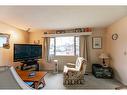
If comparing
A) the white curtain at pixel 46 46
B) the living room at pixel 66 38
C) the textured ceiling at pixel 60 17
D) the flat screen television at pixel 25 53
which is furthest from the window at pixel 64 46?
the flat screen television at pixel 25 53

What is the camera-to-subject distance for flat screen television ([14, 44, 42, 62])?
2717 mm

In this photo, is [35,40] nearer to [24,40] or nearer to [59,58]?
[24,40]

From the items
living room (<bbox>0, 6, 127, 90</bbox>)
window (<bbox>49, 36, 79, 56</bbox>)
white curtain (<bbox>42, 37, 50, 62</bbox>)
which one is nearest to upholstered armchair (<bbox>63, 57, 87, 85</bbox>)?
living room (<bbox>0, 6, 127, 90</bbox>)

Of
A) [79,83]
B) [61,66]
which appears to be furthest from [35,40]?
[79,83]

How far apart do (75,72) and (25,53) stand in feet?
4.21

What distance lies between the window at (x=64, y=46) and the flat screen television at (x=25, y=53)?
58 cm

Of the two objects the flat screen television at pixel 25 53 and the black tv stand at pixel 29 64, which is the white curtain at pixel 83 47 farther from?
the black tv stand at pixel 29 64

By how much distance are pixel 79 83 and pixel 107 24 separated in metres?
1.37

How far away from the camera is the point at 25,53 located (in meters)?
2.93

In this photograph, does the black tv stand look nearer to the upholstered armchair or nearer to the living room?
the living room

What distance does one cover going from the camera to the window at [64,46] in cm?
215

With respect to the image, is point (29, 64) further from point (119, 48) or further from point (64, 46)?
point (119, 48)

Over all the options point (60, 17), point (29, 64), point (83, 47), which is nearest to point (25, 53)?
point (29, 64)
